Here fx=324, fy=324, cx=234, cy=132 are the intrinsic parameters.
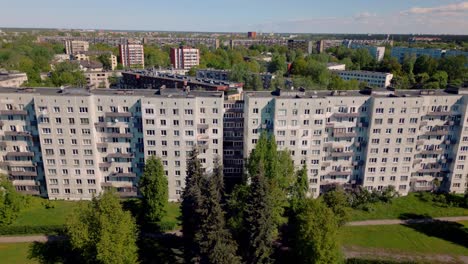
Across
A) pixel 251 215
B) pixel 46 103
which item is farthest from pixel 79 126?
pixel 251 215

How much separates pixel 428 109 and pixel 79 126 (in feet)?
256

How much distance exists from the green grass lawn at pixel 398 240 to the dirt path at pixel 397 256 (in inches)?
44.4

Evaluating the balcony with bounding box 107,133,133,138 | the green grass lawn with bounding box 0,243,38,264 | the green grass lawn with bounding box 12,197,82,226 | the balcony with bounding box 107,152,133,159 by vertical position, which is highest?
the balcony with bounding box 107,133,133,138

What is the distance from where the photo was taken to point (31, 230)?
62.8 metres

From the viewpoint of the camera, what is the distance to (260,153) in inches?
2479

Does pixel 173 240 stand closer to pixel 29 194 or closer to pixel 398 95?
pixel 29 194

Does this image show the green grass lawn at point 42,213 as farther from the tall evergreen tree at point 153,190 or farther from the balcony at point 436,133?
the balcony at point 436,133

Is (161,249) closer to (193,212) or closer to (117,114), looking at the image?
(193,212)

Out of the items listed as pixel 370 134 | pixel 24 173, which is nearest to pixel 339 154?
pixel 370 134

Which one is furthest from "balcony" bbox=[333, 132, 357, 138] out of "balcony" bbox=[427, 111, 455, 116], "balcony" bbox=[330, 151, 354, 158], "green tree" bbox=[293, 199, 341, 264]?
"green tree" bbox=[293, 199, 341, 264]

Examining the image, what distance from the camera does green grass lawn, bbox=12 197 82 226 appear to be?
65625 millimetres

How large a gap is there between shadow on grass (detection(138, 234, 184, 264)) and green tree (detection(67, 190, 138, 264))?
653 cm

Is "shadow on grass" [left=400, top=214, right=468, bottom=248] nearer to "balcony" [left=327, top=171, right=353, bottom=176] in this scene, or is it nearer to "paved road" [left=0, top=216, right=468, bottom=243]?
"paved road" [left=0, top=216, right=468, bottom=243]

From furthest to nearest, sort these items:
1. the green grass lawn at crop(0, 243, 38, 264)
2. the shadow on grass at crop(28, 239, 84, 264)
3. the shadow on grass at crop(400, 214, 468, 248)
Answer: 1. the shadow on grass at crop(400, 214, 468, 248)
2. the shadow on grass at crop(28, 239, 84, 264)
3. the green grass lawn at crop(0, 243, 38, 264)
